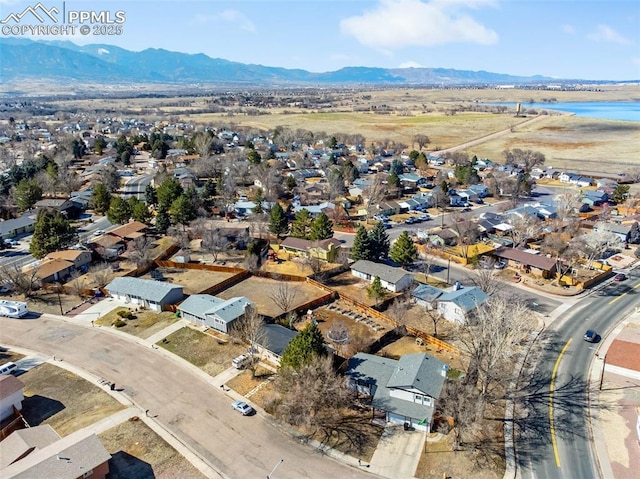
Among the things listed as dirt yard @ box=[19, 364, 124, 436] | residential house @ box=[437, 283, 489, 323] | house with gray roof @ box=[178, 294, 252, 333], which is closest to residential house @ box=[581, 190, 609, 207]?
residential house @ box=[437, 283, 489, 323]

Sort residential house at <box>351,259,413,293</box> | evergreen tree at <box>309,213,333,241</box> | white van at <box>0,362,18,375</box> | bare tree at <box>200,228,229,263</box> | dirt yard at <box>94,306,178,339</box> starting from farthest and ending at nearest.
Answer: evergreen tree at <box>309,213,333,241</box> → bare tree at <box>200,228,229,263</box> → residential house at <box>351,259,413,293</box> → dirt yard at <box>94,306,178,339</box> → white van at <box>0,362,18,375</box>

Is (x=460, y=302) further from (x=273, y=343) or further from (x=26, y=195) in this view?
(x=26, y=195)

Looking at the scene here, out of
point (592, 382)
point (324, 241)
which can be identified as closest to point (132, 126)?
point (324, 241)

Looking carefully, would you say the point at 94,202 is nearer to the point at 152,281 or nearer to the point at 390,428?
the point at 152,281

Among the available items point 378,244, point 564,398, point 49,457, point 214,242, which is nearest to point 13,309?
point 214,242

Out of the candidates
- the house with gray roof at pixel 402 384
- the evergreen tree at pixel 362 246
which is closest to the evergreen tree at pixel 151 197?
the evergreen tree at pixel 362 246

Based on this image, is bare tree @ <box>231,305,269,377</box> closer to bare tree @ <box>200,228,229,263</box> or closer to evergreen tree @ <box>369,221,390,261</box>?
bare tree @ <box>200,228,229,263</box>
